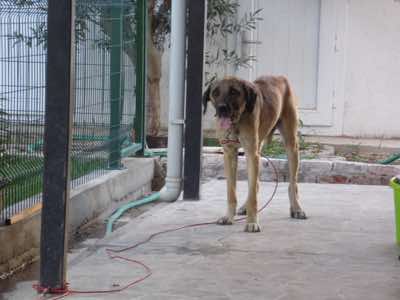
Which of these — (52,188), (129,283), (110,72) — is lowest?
(129,283)

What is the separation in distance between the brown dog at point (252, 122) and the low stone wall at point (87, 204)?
1126 mm

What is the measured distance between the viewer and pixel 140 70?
9.65 m

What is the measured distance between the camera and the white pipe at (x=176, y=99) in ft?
28.4

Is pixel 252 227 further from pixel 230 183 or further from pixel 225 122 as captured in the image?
pixel 225 122

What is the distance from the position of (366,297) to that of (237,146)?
241 cm

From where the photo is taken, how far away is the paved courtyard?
567 cm

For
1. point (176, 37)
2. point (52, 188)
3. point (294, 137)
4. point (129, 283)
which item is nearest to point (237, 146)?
point (294, 137)

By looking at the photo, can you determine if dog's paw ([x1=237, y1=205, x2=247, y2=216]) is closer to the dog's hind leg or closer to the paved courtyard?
the paved courtyard

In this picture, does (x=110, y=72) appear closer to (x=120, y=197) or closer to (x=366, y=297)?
(x=120, y=197)

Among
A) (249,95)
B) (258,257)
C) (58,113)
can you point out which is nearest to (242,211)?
(249,95)

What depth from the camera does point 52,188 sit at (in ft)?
17.2

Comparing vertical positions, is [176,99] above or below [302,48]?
below

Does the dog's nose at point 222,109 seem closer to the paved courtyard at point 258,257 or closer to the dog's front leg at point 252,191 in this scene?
the dog's front leg at point 252,191

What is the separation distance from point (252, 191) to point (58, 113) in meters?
2.63
